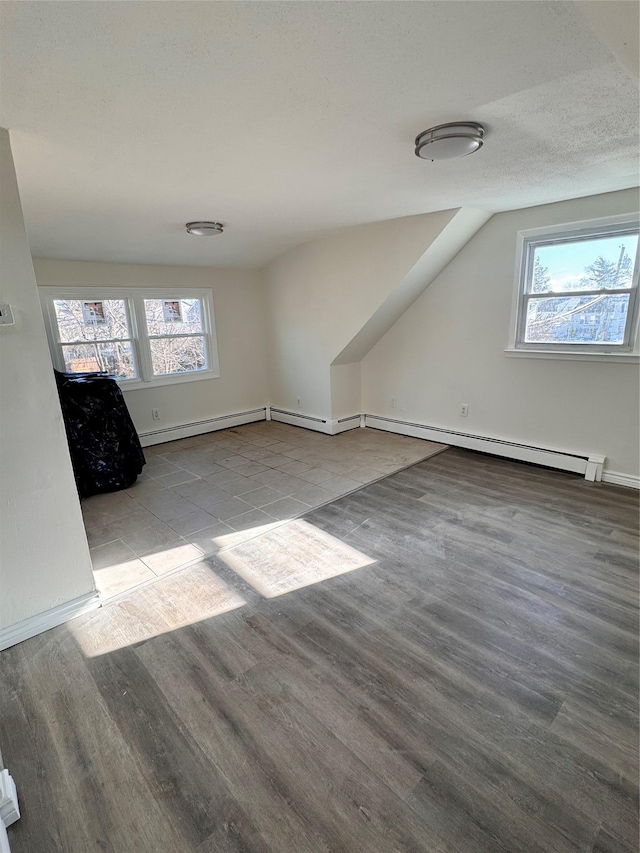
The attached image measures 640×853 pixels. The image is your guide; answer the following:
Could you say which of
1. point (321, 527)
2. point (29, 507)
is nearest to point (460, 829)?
point (321, 527)

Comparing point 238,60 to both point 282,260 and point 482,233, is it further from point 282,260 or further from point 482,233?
point 282,260

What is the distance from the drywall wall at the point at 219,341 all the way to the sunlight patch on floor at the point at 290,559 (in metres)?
2.70

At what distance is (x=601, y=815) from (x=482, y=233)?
4006mm

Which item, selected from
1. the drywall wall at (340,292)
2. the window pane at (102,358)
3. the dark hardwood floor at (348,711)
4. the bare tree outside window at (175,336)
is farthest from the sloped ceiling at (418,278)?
the dark hardwood floor at (348,711)

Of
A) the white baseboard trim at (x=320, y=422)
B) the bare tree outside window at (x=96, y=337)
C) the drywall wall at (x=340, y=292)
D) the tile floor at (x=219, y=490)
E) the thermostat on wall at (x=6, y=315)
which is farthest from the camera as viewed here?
the white baseboard trim at (x=320, y=422)

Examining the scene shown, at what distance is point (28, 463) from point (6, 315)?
2.11ft

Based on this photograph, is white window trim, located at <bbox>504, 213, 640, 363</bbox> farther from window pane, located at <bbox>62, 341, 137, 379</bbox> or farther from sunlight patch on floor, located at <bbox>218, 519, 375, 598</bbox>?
window pane, located at <bbox>62, 341, 137, 379</bbox>

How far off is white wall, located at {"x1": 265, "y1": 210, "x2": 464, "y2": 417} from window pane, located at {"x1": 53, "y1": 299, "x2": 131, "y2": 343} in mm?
1865

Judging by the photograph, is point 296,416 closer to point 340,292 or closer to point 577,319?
point 340,292

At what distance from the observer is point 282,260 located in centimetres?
498

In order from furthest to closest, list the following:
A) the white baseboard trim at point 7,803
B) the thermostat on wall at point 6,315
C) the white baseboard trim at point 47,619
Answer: the white baseboard trim at point 47,619, the thermostat on wall at point 6,315, the white baseboard trim at point 7,803

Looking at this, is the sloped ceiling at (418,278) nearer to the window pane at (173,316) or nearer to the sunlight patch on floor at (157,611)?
the window pane at (173,316)

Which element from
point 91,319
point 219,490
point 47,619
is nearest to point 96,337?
point 91,319

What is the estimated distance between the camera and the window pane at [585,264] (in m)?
3.14
